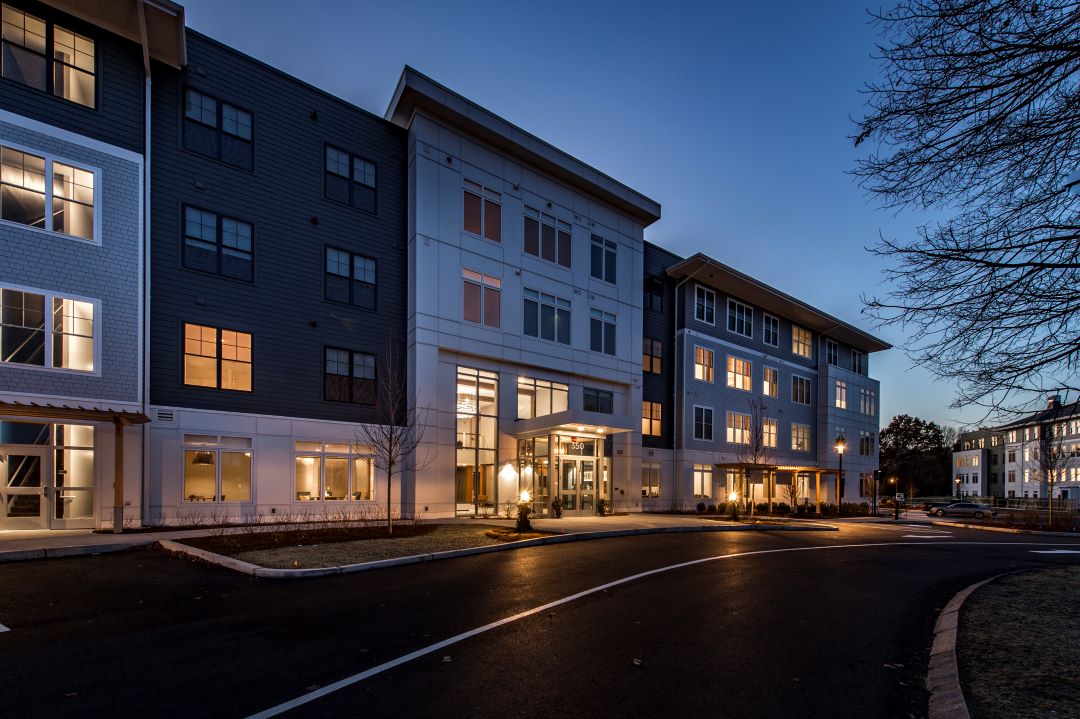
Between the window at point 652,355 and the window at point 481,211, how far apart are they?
12146mm

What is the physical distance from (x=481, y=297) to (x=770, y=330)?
87.7ft

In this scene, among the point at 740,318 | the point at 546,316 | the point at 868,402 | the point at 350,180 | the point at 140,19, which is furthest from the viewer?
the point at 868,402

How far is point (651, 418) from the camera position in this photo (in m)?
35.5

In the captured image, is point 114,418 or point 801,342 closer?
point 114,418

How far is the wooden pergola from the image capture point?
52.5 feet

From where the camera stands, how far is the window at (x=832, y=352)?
50188mm

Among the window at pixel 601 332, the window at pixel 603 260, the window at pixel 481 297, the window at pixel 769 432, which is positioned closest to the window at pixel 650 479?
the window at pixel 601 332

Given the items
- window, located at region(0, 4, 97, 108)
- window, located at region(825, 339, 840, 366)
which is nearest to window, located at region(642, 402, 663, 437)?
window, located at region(825, 339, 840, 366)

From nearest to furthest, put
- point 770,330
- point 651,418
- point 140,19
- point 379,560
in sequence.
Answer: point 379,560
point 140,19
point 651,418
point 770,330

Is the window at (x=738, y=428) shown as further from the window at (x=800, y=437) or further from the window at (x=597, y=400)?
the window at (x=597, y=400)

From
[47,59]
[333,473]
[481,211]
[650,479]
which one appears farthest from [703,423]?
[47,59]

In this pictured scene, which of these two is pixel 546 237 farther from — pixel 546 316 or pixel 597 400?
pixel 597 400

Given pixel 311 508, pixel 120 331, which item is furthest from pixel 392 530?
pixel 120 331

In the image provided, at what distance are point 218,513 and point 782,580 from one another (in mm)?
17273
